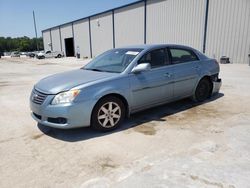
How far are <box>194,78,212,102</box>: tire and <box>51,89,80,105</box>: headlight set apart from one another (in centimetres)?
324

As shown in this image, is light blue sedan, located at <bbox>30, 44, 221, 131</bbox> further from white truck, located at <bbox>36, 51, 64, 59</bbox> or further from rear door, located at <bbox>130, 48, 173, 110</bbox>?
white truck, located at <bbox>36, 51, 64, 59</bbox>

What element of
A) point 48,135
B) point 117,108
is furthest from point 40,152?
point 117,108

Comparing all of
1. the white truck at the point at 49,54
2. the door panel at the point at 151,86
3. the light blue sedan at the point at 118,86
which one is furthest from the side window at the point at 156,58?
the white truck at the point at 49,54

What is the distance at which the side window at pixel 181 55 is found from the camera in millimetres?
5014

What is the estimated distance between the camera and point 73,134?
398cm

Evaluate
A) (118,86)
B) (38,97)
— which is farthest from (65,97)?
(118,86)

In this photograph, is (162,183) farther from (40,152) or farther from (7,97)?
(7,97)

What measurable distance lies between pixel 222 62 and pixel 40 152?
53.0ft

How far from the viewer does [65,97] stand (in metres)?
3.61

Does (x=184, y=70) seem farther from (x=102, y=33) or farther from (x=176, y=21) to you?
(x=102, y=33)

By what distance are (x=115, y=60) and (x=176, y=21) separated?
16.9 metres

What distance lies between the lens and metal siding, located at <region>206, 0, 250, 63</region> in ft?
51.0

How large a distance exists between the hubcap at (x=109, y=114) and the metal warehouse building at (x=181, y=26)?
14.9 metres

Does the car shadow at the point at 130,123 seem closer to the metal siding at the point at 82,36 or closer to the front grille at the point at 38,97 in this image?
the front grille at the point at 38,97
